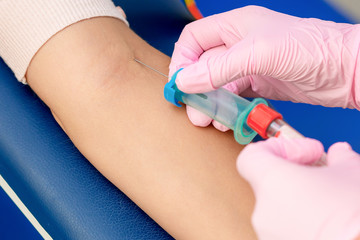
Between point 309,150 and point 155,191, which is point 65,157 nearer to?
point 155,191

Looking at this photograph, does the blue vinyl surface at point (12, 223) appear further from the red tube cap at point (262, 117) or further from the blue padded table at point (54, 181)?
the red tube cap at point (262, 117)

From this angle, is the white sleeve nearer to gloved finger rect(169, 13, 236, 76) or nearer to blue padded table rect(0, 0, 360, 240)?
blue padded table rect(0, 0, 360, 240)

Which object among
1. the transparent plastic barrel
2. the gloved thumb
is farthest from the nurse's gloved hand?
the gloved thumb

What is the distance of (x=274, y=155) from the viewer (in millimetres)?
614

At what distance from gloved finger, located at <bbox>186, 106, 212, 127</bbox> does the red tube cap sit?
0.15m

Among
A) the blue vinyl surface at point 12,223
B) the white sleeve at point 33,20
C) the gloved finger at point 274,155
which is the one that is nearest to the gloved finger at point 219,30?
the white sleeve at point 33,20

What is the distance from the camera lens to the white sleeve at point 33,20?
2.86 feet

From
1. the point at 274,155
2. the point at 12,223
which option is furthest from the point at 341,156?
the point at 12,223

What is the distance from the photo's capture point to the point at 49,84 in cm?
89

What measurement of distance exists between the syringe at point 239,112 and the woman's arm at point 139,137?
6cm

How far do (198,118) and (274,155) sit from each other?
10.5 inches

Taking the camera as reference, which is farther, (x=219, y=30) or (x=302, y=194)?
(x=219, y=30)

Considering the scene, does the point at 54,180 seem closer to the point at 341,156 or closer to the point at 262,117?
the point at 262,117

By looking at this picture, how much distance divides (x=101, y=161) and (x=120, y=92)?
180 mm
